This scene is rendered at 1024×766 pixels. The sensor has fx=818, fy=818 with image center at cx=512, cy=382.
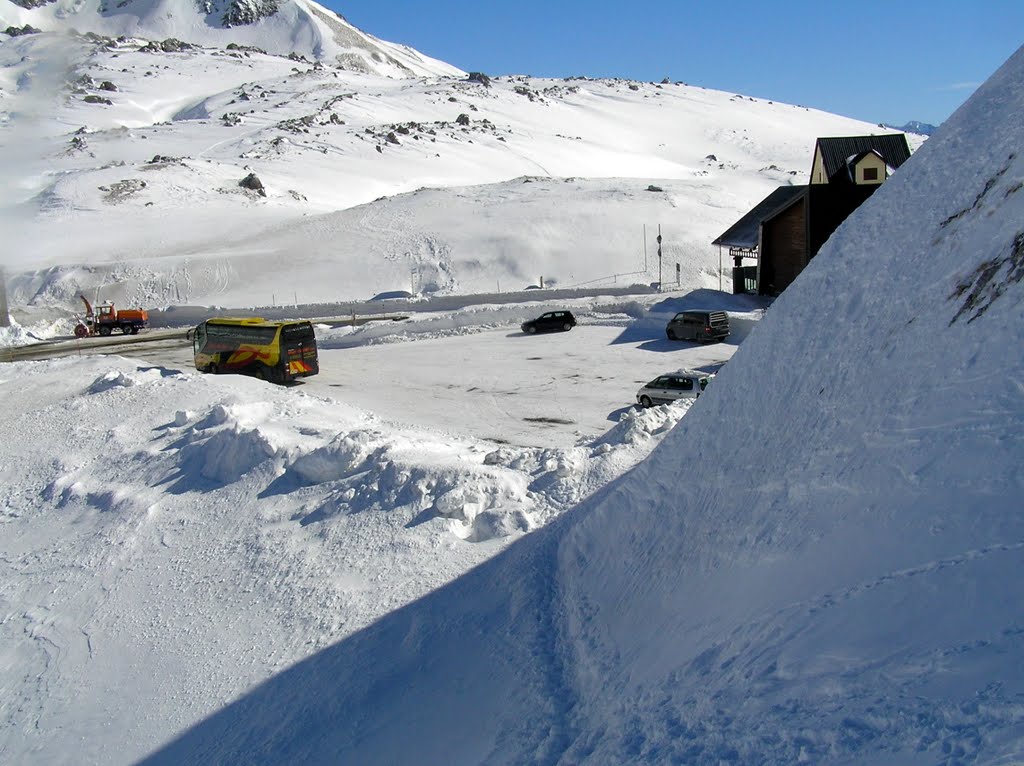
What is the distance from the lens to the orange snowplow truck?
141 ft

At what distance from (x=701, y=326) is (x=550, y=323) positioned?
280 inches

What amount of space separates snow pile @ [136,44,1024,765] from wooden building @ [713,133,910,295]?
24653 millimetres

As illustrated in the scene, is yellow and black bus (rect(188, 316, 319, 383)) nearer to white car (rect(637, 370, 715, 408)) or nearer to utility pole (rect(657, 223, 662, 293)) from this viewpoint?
white car (rect(637, 370, 715, 408))

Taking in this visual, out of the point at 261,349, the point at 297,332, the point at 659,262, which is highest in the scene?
the point at 659,262

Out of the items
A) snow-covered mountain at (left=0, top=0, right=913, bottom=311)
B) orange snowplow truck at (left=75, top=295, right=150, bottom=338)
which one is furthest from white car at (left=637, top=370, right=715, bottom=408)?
orange snowplow truck at (left=75, top=295, right=150, bottom=338)

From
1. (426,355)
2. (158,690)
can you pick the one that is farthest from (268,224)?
(158,690)

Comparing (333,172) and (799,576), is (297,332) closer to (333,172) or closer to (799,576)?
(799,576)

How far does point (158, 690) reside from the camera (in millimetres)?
10445

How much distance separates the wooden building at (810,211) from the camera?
3428 centimetres

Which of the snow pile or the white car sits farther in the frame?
the white car

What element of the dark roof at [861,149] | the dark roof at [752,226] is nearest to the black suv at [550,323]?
the dark roof at [752,226]

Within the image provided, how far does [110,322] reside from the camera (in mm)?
43125

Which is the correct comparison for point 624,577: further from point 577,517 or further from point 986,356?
point 986,356

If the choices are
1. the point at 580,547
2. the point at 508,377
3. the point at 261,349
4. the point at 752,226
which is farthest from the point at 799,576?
the point at 752,226
